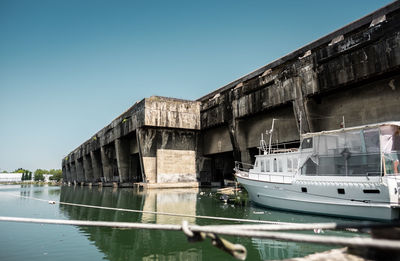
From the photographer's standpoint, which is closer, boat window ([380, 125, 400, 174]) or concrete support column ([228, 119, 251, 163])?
boat window ([380, 125, 400, 174])

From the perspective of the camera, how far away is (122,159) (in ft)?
153

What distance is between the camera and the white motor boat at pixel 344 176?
11509mm

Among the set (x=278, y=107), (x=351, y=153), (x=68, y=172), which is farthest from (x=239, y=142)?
(x=68, y=172)

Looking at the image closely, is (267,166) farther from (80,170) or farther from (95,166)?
(80,170)

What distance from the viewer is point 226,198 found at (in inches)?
797

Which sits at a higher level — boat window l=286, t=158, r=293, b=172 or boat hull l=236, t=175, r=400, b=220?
boat window l=286, t=158, r=293, b=172

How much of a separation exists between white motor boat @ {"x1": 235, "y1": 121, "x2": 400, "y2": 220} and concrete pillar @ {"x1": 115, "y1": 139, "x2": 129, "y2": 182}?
3490 centimetres

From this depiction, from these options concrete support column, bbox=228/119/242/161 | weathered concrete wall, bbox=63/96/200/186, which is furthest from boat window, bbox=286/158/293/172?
weathered concrete wall, bbox=63/96/200/186

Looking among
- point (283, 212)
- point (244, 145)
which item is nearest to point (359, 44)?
point (283, 212)

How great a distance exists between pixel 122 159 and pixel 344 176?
131 ft

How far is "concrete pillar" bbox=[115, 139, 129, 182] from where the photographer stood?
4619cm

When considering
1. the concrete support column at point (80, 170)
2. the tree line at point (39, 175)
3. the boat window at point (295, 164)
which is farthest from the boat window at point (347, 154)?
the tree line at point (39, 175)

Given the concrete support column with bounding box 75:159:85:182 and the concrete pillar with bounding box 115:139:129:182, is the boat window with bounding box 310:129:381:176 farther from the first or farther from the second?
the concrete support column with bounding box 75:159:85:182

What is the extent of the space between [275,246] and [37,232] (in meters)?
9.09
